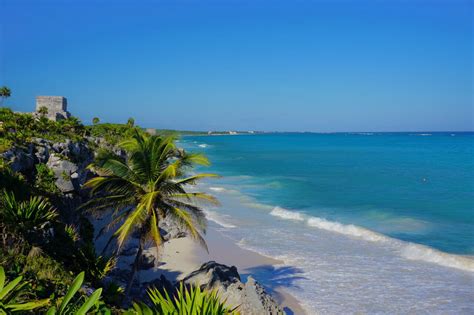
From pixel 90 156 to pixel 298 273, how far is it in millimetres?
11496

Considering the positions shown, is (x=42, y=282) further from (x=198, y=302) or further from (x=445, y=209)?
(x=445, y=209)

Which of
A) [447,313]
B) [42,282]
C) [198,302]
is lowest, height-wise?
[447,313]

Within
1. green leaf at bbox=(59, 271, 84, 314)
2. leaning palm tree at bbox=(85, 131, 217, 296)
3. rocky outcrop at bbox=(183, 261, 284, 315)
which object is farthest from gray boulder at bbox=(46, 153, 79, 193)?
green leaf at bbox=(59, 271, 84, 314)

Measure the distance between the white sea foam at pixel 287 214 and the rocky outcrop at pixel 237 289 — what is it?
1214 cm

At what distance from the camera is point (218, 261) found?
1572 centimetres

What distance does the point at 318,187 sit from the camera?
120ft

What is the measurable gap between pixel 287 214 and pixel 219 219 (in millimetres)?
4607

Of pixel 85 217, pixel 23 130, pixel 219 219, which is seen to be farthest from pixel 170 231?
pixel 23 130

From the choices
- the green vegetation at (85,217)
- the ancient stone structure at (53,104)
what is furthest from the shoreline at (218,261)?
the ancient stone structure at (53,104)

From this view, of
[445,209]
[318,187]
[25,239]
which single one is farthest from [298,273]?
[318,187]

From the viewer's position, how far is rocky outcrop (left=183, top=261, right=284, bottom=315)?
9859 millimetres

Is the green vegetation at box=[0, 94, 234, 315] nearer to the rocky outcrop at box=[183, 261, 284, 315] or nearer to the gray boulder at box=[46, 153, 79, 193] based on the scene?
the gray boulder at box=[46, 153, 79, 193]

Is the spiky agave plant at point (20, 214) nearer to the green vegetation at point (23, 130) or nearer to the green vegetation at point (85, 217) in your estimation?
the green vegetation at point (85, 217)

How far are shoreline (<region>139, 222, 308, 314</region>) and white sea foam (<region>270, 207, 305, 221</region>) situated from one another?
612 centimetres
